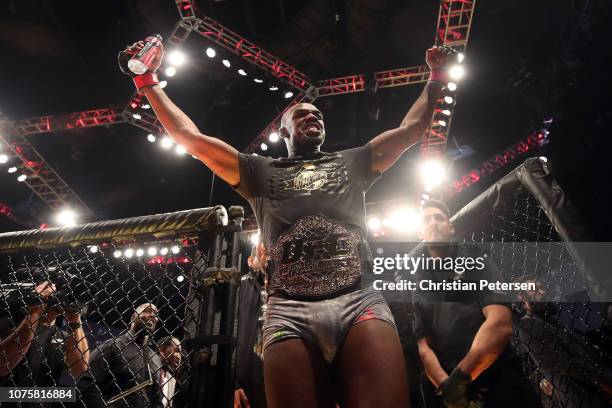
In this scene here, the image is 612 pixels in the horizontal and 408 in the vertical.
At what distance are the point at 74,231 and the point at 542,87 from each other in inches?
502

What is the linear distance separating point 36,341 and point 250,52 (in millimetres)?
7935

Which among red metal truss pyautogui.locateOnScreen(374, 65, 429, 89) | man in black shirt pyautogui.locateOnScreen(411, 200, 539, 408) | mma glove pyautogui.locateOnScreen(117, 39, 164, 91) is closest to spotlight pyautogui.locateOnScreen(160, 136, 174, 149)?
red metal truss pyautogui.locateOnScreen(374, 65, 429, 89)

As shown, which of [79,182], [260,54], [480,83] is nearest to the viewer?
[260,54]

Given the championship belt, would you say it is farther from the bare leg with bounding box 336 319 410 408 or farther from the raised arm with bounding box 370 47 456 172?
the raised arm with bounding box 370 47 456 172

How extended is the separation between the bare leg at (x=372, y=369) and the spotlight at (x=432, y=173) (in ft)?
32.0

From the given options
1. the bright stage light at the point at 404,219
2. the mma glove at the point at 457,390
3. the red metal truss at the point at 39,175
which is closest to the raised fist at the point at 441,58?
the mma glove at the point at 457,390

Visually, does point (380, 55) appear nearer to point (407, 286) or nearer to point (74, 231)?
point (407, 286)

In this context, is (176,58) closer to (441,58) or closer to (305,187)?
(441,58)

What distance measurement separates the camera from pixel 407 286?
2760 millimetres

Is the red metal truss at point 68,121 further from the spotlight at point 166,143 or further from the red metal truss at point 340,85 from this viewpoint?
the red metal truss at point 340,85

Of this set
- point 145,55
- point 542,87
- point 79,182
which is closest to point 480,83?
point 542,87

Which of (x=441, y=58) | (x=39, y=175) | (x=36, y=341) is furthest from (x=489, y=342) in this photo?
(x=39, y=175)

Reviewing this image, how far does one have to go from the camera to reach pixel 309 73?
12.0 meters

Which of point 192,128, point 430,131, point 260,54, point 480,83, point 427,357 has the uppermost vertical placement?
point 480,83
